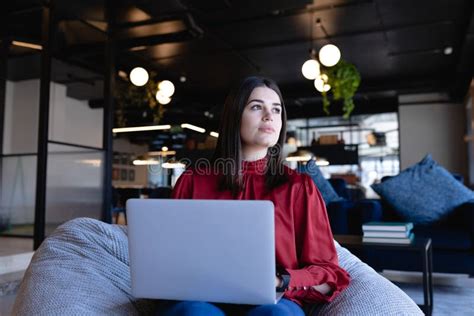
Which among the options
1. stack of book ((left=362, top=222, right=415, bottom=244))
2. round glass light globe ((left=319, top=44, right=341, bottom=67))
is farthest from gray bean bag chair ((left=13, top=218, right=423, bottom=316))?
round glass light globe ((left=319, top=44, right=341, bottom=67))

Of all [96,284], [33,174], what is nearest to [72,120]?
[33,174]

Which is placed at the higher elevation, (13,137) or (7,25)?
(7,25)

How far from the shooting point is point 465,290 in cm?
358

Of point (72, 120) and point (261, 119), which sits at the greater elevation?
point (72, 120)

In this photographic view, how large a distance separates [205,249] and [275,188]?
422 mm

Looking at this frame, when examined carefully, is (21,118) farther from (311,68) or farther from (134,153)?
(134,153)

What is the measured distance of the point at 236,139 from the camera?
1.47 meters

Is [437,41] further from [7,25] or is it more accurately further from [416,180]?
[7,25]

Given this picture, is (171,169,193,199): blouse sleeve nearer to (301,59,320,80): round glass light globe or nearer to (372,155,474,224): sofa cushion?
(372,155,474,224): sofa cushion

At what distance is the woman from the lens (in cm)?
128

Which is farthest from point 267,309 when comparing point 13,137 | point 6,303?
point 13,137

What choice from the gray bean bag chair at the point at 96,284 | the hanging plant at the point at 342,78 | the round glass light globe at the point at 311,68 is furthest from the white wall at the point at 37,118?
the gray bean bag chair at the point at 96,284

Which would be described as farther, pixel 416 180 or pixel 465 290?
pixel 416 180

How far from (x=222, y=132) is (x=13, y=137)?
5925 mm
